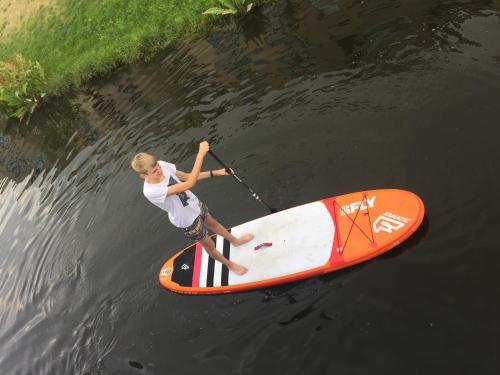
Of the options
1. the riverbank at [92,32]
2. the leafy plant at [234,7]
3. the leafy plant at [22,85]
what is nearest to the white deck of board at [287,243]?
the leafy plant at [234,7]

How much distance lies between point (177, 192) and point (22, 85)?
1851 centimetres

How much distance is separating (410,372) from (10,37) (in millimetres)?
29953

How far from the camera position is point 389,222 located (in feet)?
24.7

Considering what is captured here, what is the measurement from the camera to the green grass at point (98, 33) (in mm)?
19516

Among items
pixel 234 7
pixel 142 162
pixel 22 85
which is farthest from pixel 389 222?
pixel 22 85

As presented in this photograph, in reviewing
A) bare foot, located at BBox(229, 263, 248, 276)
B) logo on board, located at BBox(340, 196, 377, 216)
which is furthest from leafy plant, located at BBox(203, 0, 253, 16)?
bare foot, located at BBox(229, 263, 248, 276)

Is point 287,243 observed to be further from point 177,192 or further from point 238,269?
point 177,192

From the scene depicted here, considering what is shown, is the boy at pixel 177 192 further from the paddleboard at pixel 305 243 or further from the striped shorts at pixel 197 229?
the paddleboard at pixel 305 243

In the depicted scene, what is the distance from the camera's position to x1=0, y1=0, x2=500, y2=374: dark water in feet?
21.3

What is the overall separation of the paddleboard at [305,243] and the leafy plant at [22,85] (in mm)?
16296

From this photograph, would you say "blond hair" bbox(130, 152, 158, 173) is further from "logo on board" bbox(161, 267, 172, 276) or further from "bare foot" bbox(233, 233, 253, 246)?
"logo on board" bbox(161, 267, 172, 276)

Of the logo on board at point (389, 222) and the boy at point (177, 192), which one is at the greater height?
the boy at point (177, 192)

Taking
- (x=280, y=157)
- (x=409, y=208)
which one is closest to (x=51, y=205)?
(x=280, y=157)

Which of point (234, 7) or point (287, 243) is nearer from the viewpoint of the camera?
point (287, 243)
